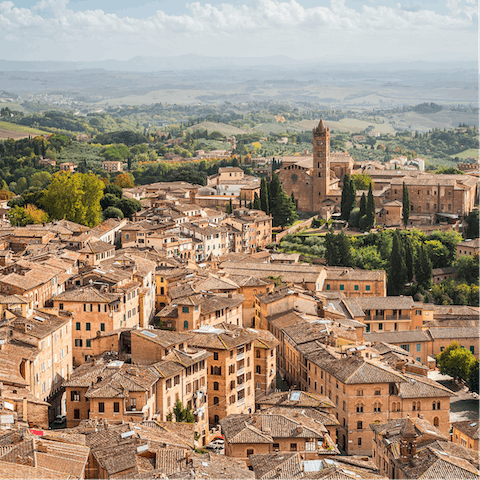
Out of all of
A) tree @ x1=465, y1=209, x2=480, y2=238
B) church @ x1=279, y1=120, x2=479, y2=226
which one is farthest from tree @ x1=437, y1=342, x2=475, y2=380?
church @ x1=279, y1=120, x2=479, y2=226

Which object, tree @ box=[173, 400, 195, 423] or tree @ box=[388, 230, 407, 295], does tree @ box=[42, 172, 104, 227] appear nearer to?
tree @ box=[388, 230, 407, 295]

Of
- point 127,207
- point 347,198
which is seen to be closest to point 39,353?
point 127,207

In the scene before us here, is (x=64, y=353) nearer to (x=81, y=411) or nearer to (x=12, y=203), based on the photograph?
(x=81, y=411)

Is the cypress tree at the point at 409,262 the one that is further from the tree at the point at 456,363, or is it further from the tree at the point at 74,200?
the tree at the point at 74,200

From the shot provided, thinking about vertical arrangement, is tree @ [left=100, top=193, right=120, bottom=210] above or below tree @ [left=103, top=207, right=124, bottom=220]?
above

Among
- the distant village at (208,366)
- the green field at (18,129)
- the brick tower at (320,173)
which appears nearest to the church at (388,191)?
the brick tower at (320,173)

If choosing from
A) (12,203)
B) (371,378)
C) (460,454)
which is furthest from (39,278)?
(12,203)

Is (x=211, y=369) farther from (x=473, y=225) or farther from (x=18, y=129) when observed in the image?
(x=18, y=129)
